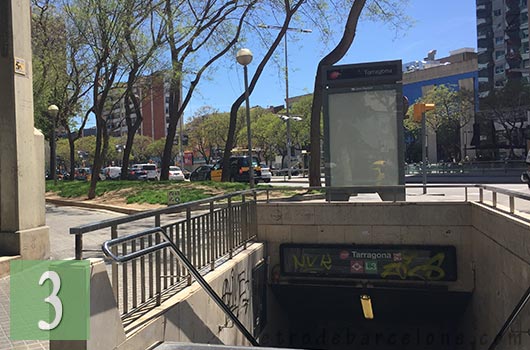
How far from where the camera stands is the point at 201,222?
20.5ft

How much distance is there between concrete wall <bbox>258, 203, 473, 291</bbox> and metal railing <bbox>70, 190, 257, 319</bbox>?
0.88 m

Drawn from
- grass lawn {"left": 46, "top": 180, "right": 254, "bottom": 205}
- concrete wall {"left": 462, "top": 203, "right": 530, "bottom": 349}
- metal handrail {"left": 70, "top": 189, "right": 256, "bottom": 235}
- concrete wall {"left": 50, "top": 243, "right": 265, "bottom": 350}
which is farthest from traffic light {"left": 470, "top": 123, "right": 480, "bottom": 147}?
metal handrail {"left": 70, "top": 189, "right": 256, "bottom": 235}

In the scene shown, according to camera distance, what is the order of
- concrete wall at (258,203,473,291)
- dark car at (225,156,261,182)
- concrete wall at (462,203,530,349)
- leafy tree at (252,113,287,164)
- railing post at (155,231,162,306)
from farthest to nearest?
1. leafy tree at (252,113,287,164)
2. dark car at (225,156,261,182)
3. concrete wall at (258,203,473,291)
4. concrete wall at (462,203,530,349)
5. railing post at (155,231,162,306)

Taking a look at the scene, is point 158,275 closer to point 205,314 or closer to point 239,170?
point 205,314

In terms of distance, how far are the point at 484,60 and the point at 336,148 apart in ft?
239

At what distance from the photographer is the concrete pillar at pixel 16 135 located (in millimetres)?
6594

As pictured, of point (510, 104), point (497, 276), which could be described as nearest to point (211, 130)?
point (510, 104)

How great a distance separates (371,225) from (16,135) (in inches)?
255

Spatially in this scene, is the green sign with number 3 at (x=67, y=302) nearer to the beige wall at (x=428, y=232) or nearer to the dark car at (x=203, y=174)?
the beige wall at (x=428, y=232)

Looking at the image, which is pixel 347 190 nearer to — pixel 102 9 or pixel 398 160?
pixel 398 160

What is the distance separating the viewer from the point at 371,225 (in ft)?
→ 30.4

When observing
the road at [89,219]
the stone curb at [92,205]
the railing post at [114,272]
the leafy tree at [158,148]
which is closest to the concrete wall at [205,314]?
the railing post at [114,272]

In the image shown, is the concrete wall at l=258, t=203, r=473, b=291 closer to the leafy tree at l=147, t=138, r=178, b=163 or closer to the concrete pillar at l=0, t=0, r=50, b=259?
the concrete pillar at l=0, t=0, r=50, b=259

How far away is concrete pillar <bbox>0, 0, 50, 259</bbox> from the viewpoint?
21.6ft
